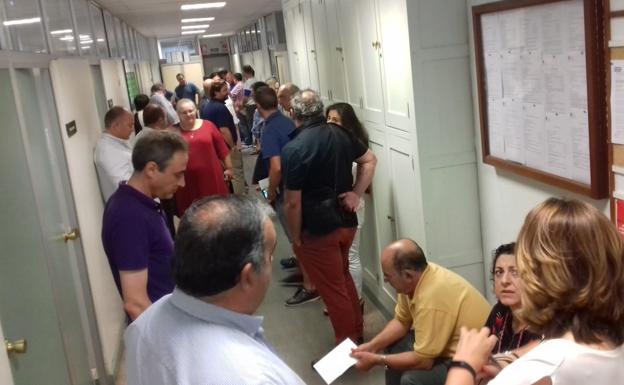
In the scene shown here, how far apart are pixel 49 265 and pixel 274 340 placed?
5.54 ft

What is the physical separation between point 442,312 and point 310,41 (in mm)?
3357

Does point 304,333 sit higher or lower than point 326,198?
lower

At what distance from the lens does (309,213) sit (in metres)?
3.30

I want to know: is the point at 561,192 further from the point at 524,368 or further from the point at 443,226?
the point at 524,368

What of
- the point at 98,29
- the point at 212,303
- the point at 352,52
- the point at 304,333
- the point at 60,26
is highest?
the point at 98,29

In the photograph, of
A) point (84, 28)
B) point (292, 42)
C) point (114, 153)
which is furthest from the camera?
point (292, 42)

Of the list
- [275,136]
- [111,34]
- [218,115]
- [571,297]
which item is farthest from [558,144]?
[111,34]

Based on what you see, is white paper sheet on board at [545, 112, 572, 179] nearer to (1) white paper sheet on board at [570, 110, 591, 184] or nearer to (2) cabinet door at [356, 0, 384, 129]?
(1) white paper sheet on board at [570, 110, 591, 184]

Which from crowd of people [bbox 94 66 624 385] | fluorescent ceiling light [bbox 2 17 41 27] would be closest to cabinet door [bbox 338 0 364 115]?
crowd of people [bbox 94 66 624 385]

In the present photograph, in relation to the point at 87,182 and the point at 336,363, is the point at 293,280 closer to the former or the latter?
the point at 87,182

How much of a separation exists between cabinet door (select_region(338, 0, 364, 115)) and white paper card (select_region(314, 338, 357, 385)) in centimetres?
186

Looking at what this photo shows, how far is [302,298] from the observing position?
14.4 ft

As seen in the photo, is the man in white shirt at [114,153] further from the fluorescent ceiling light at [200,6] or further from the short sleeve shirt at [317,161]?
the fluorescent ceiling light at [200,6]

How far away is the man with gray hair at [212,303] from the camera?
1.13m
